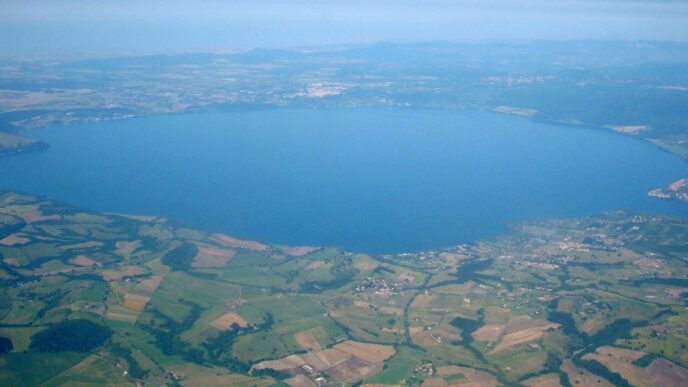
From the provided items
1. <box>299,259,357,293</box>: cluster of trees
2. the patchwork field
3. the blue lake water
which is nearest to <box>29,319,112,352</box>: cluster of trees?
the patchwork field

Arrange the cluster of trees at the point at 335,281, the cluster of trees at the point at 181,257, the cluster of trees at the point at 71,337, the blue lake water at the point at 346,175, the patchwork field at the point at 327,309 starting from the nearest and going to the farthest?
1. the patchwork field at the point at 327,309
2. the cluster of trees at the point at 71,337
3. the cluster of trees at the point at 335,281
4. the cluster of trees at the point at 181,257
5. the blue lake water at the point at 346,175

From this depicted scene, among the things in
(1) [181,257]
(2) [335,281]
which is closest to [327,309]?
(2) [335,281]

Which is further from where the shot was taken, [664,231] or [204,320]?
[664,231]

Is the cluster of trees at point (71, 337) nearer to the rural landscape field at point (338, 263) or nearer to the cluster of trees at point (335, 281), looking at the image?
the rural landscape field at point (338, 263)

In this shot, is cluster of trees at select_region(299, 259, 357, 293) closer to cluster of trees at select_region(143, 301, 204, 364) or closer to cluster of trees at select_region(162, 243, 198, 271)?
cluster of trees at select_region(143, 301, 204, 364)

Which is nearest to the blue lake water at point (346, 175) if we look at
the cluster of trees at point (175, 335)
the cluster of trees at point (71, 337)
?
the cluster of trees at point (175, 335)

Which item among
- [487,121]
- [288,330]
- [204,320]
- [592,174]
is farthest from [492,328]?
[487,121]

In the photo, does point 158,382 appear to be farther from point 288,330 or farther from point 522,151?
point 522,151

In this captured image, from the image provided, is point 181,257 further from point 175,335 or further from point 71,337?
point 71,337
